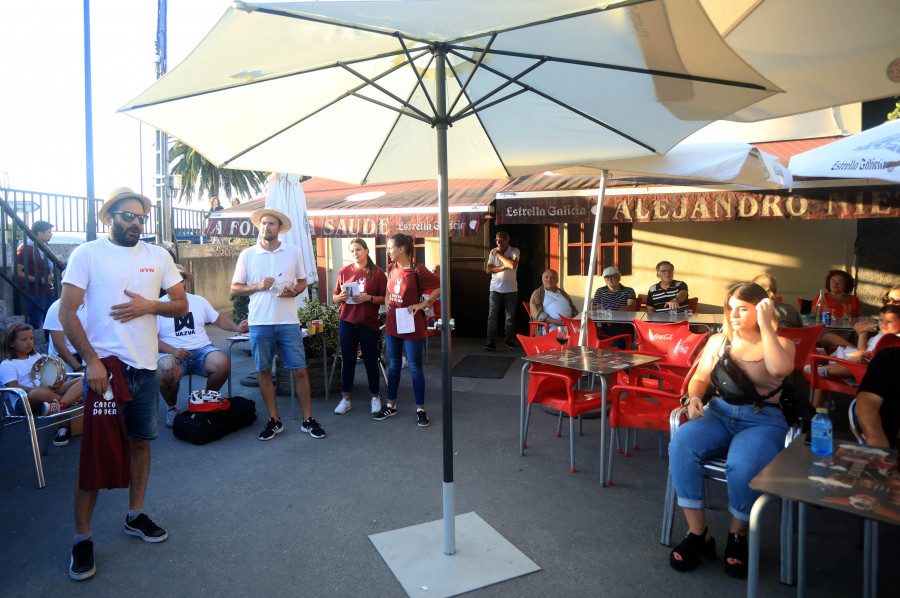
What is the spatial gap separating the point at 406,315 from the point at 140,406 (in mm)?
2716

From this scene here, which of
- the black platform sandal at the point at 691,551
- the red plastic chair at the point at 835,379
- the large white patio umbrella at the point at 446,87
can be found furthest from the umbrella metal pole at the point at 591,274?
the black platform sandal at the point at 691,551

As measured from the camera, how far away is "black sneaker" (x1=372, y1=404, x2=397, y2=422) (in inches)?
230

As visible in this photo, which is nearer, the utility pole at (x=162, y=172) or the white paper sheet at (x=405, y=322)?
the white paper sheet at (x=405, y=322)

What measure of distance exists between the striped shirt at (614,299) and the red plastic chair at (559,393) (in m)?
3.14

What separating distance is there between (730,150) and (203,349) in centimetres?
553

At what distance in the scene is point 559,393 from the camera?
4.87 metres

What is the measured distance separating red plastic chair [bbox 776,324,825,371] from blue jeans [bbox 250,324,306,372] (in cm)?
414

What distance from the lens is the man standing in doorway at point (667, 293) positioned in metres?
7.59

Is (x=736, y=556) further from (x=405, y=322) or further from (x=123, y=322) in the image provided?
(x=123, y=322)

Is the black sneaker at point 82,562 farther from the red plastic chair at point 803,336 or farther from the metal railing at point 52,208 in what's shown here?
the metal railing at point 52,208

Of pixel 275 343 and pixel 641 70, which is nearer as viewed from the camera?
pixel 641 70

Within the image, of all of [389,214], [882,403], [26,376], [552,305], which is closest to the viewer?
[882,403]

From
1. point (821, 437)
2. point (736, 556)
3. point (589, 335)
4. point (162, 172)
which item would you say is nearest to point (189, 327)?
point (589, 335)

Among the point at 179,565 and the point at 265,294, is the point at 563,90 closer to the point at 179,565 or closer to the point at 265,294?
the point at 265,294
